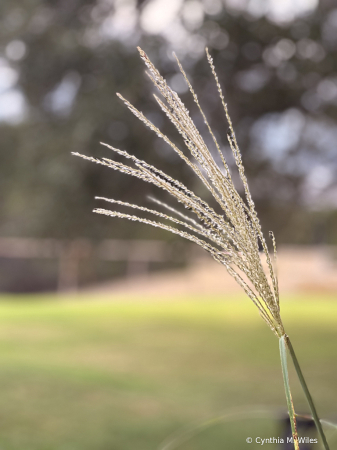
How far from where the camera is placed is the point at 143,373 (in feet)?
13.0

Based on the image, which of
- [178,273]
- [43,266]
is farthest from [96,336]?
[178,273]

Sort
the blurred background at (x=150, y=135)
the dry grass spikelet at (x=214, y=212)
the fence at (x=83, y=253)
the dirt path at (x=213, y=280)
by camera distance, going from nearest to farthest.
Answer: the dry grass spikelet at (x=214, y=212), the blurred background at (x=150, y=135), the fence at (x=83, y=253), the dirt path at (x=213, y=280)

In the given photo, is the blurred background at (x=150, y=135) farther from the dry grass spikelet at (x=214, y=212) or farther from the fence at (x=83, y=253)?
the fence at (x=83, y=253)

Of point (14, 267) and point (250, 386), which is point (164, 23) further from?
point (14, 267)

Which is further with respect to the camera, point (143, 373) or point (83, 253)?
point (83, 253)

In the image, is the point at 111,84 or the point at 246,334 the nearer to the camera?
the point at 111,84

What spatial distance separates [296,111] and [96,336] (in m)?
2.86

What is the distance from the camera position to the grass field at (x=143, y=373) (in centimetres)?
259

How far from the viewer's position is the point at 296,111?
4.63 metres

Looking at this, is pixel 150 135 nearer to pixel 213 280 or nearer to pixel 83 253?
pixel 83 253

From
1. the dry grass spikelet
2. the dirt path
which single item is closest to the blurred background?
the dry grass spikelet

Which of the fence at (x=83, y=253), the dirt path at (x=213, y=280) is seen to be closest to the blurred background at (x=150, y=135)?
the fence at (x=83, y=253)

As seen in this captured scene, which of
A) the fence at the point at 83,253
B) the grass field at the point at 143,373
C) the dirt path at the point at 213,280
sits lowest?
the grass field at the point at 143,373

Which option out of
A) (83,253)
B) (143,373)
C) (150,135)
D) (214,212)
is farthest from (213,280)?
(214,212)
